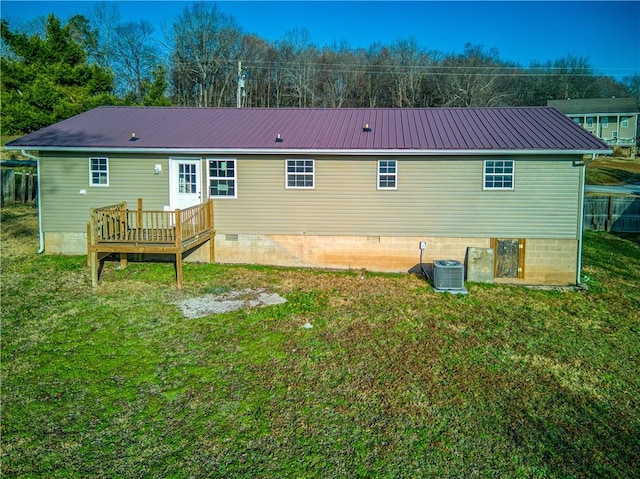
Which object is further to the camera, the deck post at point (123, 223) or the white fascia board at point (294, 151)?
the white fascia board at point (294, 151)

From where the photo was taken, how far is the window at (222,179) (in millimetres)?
12766

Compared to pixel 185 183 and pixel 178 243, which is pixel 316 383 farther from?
pixel 185 183

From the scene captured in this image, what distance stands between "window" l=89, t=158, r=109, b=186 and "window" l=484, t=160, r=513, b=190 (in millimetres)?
10059

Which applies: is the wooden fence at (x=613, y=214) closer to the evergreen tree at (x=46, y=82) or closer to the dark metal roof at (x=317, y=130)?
the dark metal roof at (x=317, y=130)

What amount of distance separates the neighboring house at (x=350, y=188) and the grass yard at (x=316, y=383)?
1723mm

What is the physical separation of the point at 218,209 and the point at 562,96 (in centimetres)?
4963

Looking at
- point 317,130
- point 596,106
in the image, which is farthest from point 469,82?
point 317,130

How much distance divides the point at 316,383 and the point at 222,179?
7.62 metres

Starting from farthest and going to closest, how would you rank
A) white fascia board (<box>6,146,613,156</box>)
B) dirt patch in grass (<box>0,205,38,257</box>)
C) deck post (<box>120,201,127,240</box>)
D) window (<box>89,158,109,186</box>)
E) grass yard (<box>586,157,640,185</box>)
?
grass yard (<box>586,157,640,185</box>)
dirt patch in grass (<box>0,205,38,257</box>)
window (<box>89,158,109,186</box>)
white fascia board (<box>6,146,613,156</box>)
deck post (<box>120,201,127,240</box>)

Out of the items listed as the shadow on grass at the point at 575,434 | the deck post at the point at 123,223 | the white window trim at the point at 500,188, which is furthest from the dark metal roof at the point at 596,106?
the shadow on grass at the point at 575,434

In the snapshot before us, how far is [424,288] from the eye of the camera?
11.3 meters

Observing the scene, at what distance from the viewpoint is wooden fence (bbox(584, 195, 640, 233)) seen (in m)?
18.1

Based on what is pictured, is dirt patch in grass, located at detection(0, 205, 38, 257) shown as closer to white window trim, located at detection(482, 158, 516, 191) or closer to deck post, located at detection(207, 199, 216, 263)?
deck post, located at detection(207, 199, 216, 263)

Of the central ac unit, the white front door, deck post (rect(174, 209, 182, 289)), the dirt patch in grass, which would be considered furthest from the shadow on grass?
the dirt patch in grass
